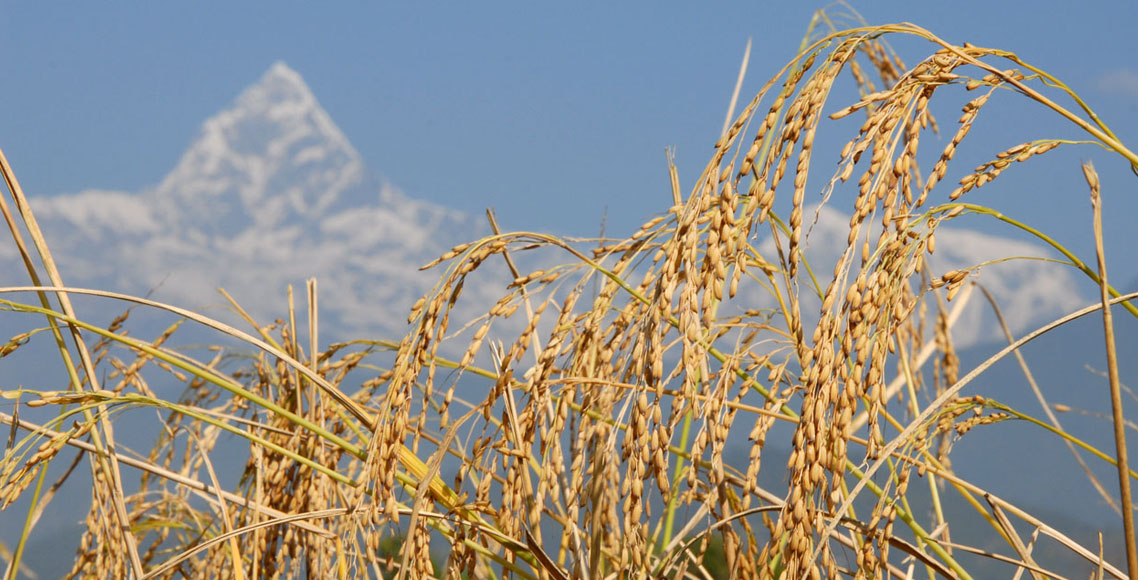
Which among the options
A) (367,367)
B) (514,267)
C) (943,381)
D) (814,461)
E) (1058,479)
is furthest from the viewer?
(1058,479)

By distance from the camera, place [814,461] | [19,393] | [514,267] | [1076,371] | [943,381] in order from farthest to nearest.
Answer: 1. [1076,371]
2. [943,381]
3. [514,267]
4. [19,393]
5. [814,461]

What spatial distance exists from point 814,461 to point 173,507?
187 cm

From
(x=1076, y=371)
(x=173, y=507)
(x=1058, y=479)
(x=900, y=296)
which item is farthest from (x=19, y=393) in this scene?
(x=1076, y=371)

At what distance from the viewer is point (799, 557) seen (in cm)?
70

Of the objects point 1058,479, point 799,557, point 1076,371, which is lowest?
point 799,557

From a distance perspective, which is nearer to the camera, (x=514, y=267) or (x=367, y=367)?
(x=514, y=267)

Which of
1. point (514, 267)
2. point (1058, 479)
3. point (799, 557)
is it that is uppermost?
point (1058, 479)

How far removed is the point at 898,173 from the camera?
790mm

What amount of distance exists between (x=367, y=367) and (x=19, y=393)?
25.5 inches

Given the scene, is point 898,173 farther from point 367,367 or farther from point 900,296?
point 367,367

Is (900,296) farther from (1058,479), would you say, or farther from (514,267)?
(1058,479)

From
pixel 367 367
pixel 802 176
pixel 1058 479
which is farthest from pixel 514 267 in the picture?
pixel 1058 479

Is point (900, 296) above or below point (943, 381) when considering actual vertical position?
below

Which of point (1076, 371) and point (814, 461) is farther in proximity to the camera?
point (1076, 371)
